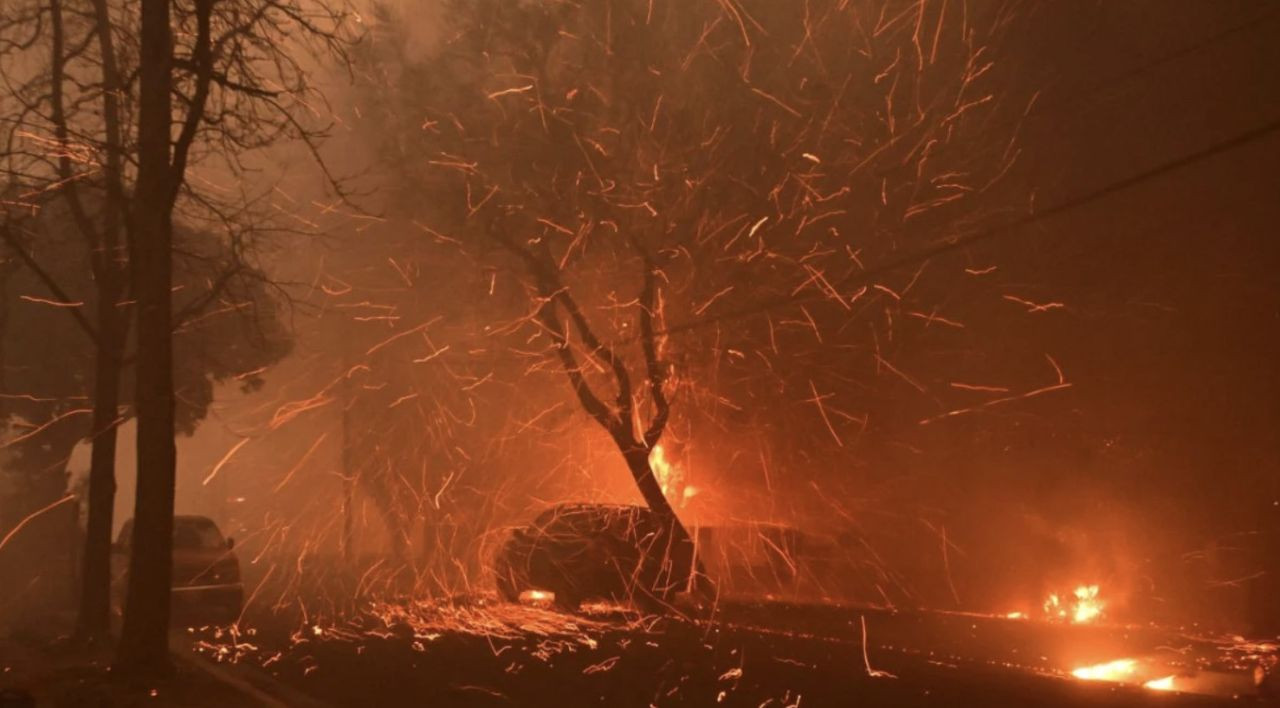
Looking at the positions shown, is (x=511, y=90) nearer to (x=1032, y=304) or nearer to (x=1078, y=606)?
(x=1032, y=304)

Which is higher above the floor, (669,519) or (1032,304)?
(1032,304)

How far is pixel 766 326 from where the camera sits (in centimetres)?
1789

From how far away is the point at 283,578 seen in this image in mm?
29703

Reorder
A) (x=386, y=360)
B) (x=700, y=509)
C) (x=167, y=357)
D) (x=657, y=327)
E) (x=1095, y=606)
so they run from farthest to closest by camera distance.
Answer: (x=386, y=360)
(x=700, y=509)
(x=657, y=327)
(x=1095, y=606)
(x=167, y=357)

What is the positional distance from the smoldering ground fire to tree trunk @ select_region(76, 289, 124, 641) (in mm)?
57

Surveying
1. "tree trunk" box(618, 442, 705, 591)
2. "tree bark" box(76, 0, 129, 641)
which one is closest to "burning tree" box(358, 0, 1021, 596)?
"tree trunk" box(618, 442, 705, 591)

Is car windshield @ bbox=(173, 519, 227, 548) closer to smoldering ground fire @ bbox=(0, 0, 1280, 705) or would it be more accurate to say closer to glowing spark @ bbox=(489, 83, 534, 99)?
smoldering ground fire @ bbox=(0, 0, 1280, 705)

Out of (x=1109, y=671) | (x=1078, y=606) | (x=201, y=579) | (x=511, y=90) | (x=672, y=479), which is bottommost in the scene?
(x=1109, y=671)

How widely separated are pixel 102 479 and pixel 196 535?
522 cm

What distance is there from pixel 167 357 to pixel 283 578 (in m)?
20.6

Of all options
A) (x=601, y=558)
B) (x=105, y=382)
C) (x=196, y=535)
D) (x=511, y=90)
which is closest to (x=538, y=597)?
(x=601, y=558)

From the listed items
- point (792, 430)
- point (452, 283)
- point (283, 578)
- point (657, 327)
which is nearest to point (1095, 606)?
point (792, 430)

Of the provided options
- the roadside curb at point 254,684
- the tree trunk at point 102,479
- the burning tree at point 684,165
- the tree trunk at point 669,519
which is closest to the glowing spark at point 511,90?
the burning tree at point 684,165

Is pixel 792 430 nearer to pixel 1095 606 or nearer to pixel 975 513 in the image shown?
pixel 975 513
